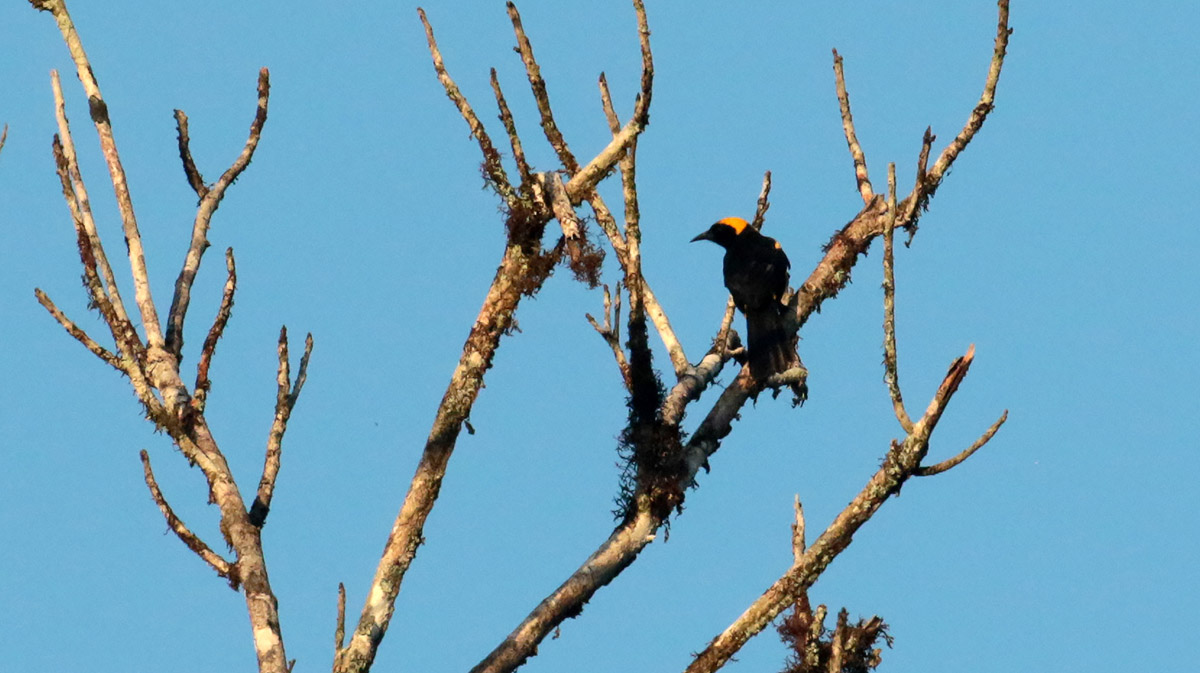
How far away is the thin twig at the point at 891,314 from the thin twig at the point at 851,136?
2.77 m

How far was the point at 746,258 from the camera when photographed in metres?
9.71

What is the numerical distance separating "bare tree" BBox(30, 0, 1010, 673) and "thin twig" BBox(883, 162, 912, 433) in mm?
578

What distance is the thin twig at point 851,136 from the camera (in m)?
8.11

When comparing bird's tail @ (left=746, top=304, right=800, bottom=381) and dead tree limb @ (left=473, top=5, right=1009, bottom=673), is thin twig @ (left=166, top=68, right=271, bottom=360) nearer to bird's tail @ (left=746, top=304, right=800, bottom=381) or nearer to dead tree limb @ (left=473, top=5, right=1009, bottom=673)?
dead tree limb @ (left=473, top=5, right=1009, bottom=673)

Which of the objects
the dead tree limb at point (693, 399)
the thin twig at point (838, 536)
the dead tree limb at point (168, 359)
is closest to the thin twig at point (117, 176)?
the dead tree limb at point (168, 359)

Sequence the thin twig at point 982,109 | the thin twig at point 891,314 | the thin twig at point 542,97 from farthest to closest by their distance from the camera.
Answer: the thin twig at point 982,109
the thin twig at point 542,97
the thin twig at point 891,314

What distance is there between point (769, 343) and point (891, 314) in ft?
8.55

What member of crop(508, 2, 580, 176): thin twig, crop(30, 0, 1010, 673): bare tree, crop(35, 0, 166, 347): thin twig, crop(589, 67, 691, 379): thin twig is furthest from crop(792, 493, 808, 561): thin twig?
crop(35, 0, 166, 347): thin twig

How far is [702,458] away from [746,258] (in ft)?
9.44

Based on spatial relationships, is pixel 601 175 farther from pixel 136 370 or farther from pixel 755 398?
pixel 136 370

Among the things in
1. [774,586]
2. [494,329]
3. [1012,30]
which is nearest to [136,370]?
[494,329]

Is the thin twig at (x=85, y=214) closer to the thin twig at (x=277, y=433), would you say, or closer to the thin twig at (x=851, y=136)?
the thin twig at (x=277, y=433)

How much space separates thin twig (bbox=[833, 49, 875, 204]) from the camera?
319 inches

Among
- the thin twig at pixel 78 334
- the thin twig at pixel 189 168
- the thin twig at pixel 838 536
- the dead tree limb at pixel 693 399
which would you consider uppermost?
the thin twig at pixel 189 168
